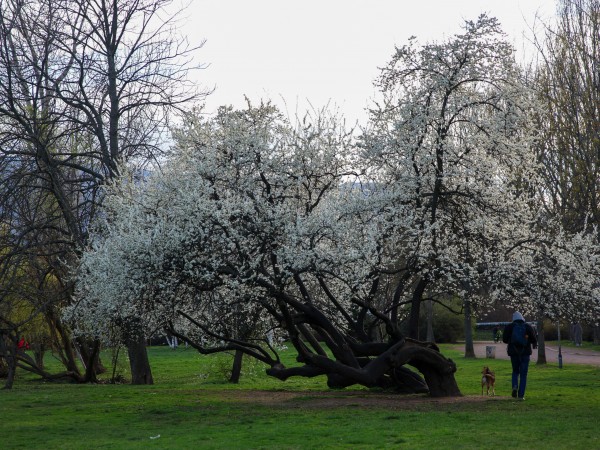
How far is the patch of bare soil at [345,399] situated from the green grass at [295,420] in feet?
0.10

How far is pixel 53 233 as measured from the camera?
25609 mm

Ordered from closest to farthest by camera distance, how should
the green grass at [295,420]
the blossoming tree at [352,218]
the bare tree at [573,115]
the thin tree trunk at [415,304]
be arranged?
the green grass at [295,420]
the blossoming tree at [352,218]
the thin tree trunk at [415,304]
the bare tree at [573,115]

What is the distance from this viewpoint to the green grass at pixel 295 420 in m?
10.2

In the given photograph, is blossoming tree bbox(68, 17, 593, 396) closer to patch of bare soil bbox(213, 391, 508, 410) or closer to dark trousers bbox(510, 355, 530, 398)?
patch of bare soil bbox(213, 391, 508, 410)

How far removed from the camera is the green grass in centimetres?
1017

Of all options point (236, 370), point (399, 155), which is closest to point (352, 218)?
point (399, 155)

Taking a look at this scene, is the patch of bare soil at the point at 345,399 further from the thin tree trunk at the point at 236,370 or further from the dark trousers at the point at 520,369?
the thin tree trunk at the point at 236,370

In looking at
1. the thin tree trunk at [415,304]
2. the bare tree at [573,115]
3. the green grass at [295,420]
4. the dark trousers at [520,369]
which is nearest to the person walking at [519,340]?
the dark trousers at [520,369]

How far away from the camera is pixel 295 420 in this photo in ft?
41.9

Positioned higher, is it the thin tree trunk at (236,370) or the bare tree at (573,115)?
the bare tree at (573,115)

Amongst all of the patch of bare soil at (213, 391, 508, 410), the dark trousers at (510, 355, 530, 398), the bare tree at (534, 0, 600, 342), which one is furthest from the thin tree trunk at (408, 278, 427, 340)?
the bare tree at (534, 0, 600, 342)

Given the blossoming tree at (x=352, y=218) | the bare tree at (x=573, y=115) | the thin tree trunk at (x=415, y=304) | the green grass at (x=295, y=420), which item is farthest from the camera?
the bare tree at (x=573, y=115)

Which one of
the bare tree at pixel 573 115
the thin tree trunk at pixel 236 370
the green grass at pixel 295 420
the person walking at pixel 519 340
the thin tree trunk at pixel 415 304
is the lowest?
the green grass at pixel 295 420

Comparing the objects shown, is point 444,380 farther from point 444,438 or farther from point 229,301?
point 444,438
